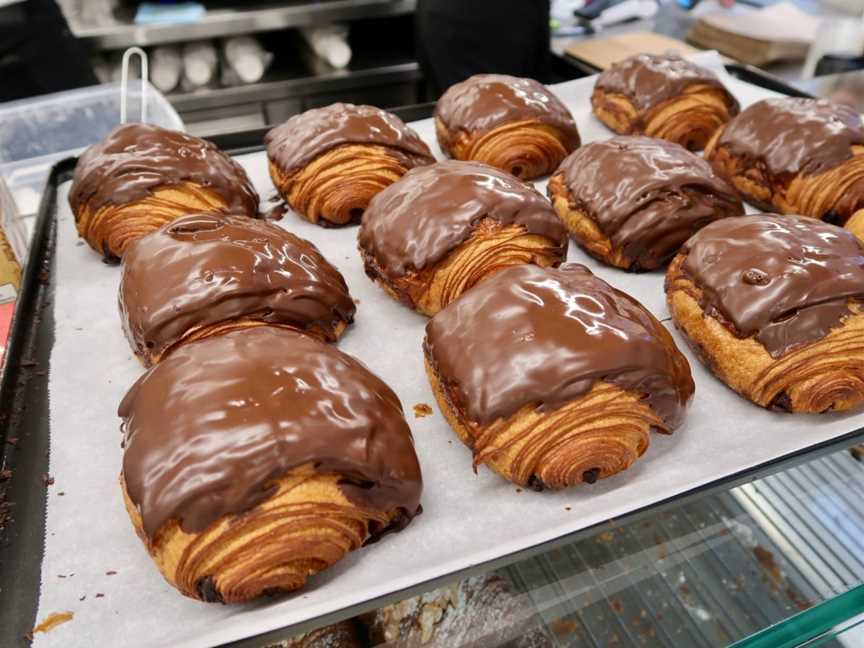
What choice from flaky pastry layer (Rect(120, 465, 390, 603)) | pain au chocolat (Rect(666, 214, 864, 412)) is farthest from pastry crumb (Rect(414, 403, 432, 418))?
pain au chocolat (Rect(666, 214, 864, 412))

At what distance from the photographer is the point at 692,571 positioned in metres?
1.46

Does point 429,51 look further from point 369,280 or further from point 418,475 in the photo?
point 418,475

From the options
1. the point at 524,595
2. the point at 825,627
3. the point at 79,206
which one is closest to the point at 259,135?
the point at 79,206

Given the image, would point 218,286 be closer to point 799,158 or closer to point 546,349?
point 546,349

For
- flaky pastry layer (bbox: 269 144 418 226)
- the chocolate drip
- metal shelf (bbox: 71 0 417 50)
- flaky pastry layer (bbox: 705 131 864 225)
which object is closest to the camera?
the chocolate drip

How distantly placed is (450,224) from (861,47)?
3.13 meters

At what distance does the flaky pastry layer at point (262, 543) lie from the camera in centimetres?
135

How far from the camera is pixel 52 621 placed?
1406 millimetres

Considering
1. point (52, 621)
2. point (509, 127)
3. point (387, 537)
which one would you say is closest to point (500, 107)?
point (509, 127)

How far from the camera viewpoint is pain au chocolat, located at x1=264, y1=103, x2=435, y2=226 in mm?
2588

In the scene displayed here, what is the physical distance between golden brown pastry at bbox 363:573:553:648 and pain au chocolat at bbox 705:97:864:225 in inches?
70.7

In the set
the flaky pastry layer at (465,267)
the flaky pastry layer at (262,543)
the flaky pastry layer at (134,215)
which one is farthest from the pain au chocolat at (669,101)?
the flaky pastry layer at (262,543)

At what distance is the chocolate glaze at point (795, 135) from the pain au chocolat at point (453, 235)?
2.91 feet

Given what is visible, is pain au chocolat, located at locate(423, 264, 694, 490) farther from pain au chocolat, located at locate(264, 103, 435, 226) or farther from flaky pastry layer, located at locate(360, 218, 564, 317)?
pain au chocolat, located at locate(264, 103, 435, 226)
